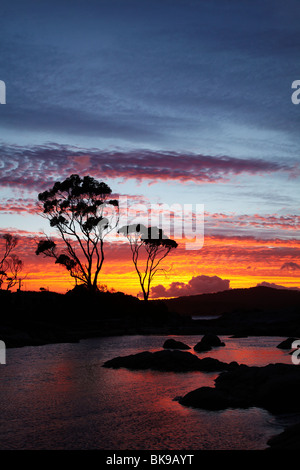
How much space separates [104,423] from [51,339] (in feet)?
92.4

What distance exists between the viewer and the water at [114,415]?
36.3 ft

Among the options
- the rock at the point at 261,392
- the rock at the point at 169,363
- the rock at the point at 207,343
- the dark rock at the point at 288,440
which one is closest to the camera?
the dark rock at the point at 288,440

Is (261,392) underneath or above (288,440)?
underneath

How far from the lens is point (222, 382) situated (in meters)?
16.7

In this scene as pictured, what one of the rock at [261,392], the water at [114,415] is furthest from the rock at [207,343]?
the rock at [261,392]

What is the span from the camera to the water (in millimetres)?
11078

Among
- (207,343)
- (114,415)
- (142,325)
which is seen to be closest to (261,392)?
(114,415)

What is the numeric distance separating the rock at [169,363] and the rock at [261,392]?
256 inches

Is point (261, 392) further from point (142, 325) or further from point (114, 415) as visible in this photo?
point (142, 325)

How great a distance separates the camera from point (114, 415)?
45.4 ft

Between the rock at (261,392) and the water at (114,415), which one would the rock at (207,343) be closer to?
the water at (114,415)

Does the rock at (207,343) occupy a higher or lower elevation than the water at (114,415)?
lower

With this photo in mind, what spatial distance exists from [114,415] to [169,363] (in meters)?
9.91
